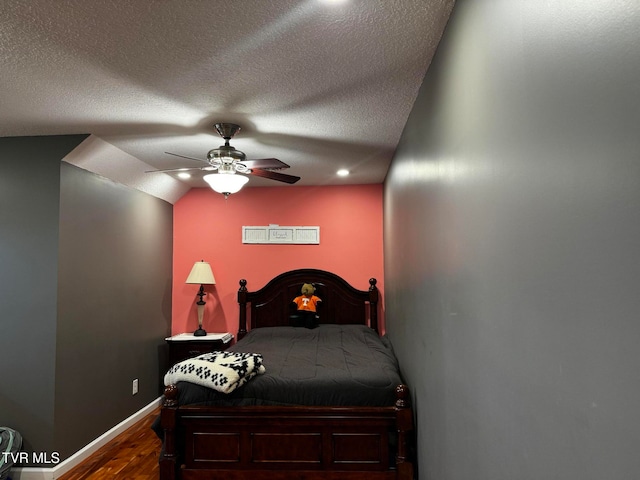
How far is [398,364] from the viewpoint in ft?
10.6

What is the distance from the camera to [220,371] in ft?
8.45

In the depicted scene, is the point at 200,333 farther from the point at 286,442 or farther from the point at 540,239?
the point at 540,239

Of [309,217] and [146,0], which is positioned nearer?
[146,0]

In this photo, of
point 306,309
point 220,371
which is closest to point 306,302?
point 306,309

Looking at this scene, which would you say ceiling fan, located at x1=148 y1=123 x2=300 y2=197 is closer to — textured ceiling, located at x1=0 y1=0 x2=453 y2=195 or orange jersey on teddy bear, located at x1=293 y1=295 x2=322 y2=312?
textured ceiling, located at x1=0 y1=0 x2=453 y2=195

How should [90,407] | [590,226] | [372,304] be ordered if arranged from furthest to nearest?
1. [372,304]
2. [90,407]
3. [590,226]

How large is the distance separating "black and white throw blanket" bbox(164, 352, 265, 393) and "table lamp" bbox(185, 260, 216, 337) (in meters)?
1.74

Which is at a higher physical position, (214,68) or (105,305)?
(214,68)

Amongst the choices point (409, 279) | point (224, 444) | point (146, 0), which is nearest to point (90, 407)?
point (224, 444)

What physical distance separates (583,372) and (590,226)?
26 cm

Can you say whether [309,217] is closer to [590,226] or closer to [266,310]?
[266,310]

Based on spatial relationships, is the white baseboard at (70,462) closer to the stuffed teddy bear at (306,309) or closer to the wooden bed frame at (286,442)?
the wooden bed frame at (286,442)

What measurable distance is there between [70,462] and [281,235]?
2.77 metres

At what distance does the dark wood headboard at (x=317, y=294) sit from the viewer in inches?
179
